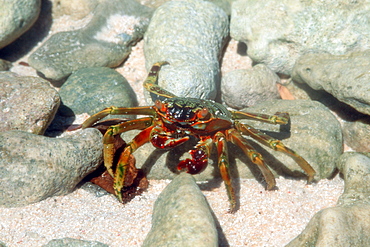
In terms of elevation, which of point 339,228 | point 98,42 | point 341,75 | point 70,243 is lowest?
point 70,243

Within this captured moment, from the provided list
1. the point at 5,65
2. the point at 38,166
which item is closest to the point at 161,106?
the point at 38,166

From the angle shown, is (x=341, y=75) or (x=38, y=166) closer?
(x=38, y=166)

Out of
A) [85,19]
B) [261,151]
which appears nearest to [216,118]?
[261,151]

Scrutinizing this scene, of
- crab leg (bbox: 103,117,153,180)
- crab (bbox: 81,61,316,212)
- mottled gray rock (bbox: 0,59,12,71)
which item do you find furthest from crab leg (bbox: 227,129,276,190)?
mottled gray rock (bbox: 0,59,12,71)

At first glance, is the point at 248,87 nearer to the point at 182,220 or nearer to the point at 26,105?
the point at 182,220

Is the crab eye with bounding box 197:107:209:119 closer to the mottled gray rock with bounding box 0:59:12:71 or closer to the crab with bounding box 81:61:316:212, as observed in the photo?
the crab with bounding box 81:61:316:212

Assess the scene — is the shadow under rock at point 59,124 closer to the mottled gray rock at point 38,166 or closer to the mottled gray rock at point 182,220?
the mottled gray rock at point 38,166

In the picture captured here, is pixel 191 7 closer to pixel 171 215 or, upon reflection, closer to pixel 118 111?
pixel 118 111
